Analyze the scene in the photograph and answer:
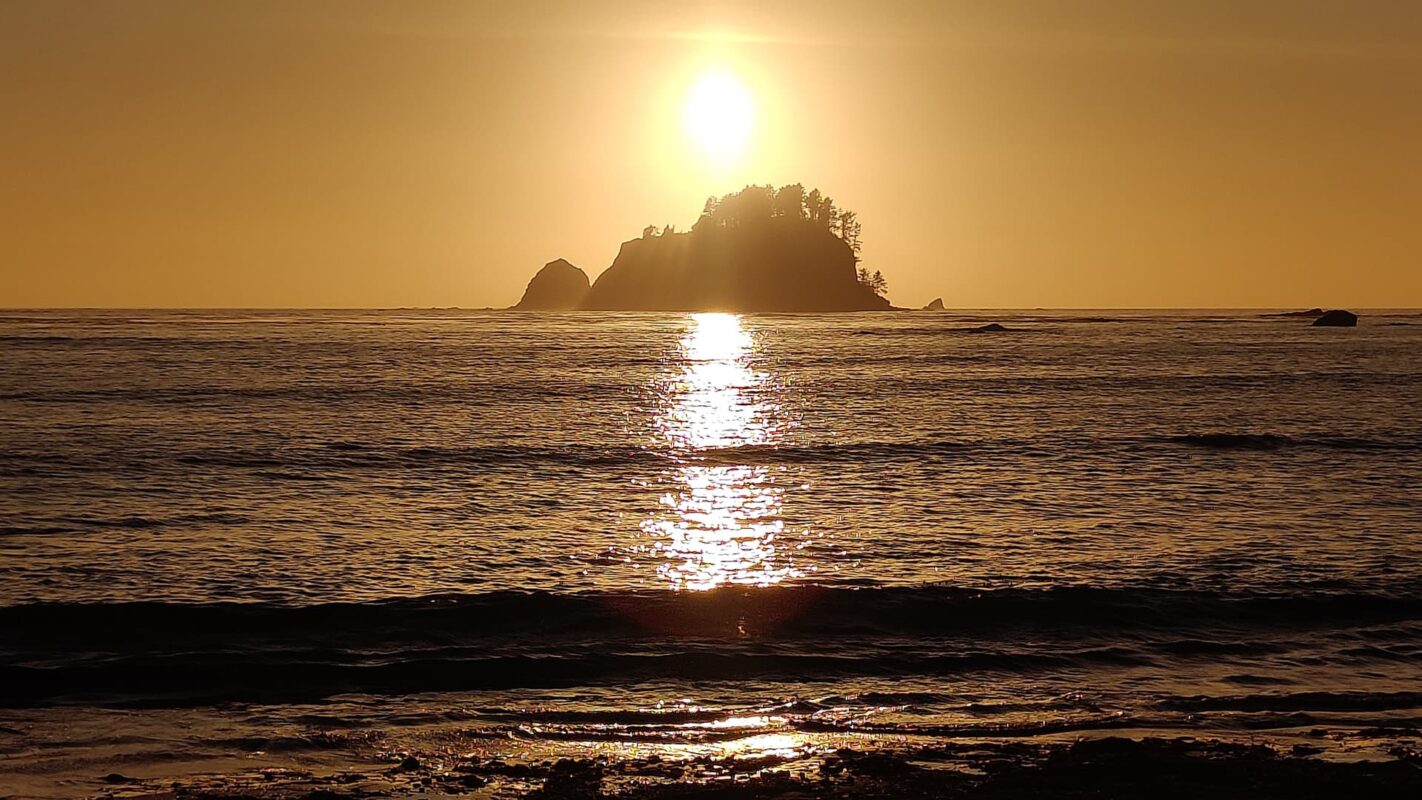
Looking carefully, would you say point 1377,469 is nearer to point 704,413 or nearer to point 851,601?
point 851,601

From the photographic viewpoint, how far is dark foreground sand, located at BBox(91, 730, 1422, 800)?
11.0 metres

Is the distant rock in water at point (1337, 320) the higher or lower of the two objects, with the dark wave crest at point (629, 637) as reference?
higher

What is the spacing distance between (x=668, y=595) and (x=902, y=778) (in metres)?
9.45

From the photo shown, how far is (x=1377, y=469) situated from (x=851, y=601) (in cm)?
2365

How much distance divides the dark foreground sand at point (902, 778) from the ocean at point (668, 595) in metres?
0.12

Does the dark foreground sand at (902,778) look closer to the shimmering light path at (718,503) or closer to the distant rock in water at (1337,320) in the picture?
the shimmering light path at (718,503)

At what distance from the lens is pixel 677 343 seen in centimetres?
14725

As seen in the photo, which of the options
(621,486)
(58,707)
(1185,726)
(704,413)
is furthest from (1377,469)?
(58,707)

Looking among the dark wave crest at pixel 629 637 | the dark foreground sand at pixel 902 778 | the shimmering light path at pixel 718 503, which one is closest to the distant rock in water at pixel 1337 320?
the shimmering light path at pixel 718 503

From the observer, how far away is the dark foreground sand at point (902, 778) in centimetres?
1095

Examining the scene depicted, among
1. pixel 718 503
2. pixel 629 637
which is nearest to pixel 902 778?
pixel 629 637

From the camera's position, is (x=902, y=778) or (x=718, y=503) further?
(x=718, y=503)

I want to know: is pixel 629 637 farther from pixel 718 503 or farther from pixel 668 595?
pixel 718 503

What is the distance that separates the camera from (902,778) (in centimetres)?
1132
